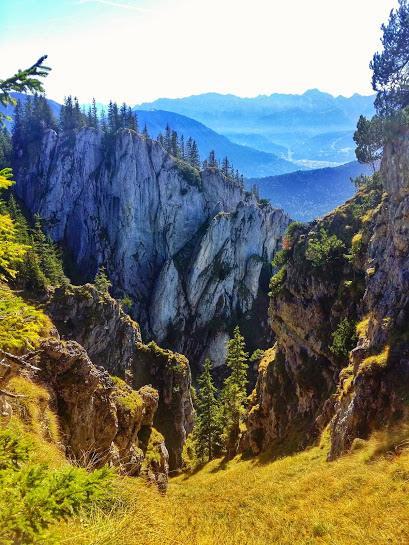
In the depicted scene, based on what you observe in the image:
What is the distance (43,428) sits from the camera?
21.7 meters

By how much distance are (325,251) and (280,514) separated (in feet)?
149

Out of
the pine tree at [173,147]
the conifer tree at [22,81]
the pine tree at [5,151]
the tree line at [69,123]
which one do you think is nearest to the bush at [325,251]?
the conifer tree at [22,81]

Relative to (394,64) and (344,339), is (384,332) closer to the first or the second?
(344,339)

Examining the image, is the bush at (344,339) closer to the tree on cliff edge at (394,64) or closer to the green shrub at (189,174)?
the tree on cliff edge at (394,64)

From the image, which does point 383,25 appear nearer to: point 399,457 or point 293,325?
point 293,325

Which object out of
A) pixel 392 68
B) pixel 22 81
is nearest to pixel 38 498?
pixel 22 81

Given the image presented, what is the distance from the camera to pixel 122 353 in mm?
62906

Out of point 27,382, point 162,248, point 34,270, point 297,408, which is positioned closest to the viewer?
point 27,382

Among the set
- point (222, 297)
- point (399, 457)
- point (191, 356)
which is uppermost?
point (399, 457)

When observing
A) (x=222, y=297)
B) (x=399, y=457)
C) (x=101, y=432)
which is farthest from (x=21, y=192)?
(x=399, y=457)

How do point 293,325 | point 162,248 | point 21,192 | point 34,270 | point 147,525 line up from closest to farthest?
point 147,525
point 293,325
point 34,270
point 162,248
point 21,192

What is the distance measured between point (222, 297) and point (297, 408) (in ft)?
278

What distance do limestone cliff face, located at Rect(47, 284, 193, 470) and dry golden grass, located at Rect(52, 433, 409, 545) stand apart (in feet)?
128

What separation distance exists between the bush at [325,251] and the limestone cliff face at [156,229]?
246 ft
